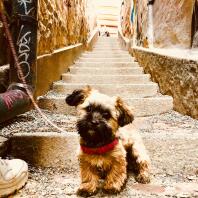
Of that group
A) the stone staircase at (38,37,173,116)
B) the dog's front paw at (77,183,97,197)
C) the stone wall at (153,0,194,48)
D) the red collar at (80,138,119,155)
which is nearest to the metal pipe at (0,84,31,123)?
the red collar at (80,138,119,155)

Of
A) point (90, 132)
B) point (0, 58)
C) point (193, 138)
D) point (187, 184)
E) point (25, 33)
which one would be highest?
Result: point (25, 33)

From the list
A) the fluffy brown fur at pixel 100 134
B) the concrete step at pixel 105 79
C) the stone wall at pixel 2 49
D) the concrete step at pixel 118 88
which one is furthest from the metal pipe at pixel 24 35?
the concrete step at pixel 105 79

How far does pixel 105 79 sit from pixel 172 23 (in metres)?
1.63

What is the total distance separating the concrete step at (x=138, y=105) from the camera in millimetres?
4684

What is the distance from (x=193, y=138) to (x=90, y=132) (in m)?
1.21

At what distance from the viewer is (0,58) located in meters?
3.80

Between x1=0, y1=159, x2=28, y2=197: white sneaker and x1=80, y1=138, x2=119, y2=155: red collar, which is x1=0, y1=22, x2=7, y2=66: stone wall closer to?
x1=0, y1=159, x2=28, y2=197: white sneaker

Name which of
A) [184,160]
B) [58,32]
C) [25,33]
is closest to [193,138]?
[184,160]

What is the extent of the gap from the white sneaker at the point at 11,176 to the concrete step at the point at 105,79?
10.6 ft

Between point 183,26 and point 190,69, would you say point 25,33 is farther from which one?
point 183,26

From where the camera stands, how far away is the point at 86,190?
2.77m

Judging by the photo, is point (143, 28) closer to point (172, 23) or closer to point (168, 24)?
point (168, 24)

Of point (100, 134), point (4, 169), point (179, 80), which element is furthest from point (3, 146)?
point (179, 80)

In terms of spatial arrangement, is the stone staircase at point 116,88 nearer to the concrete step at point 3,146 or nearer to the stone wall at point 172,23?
the stone wall at point 172,23
